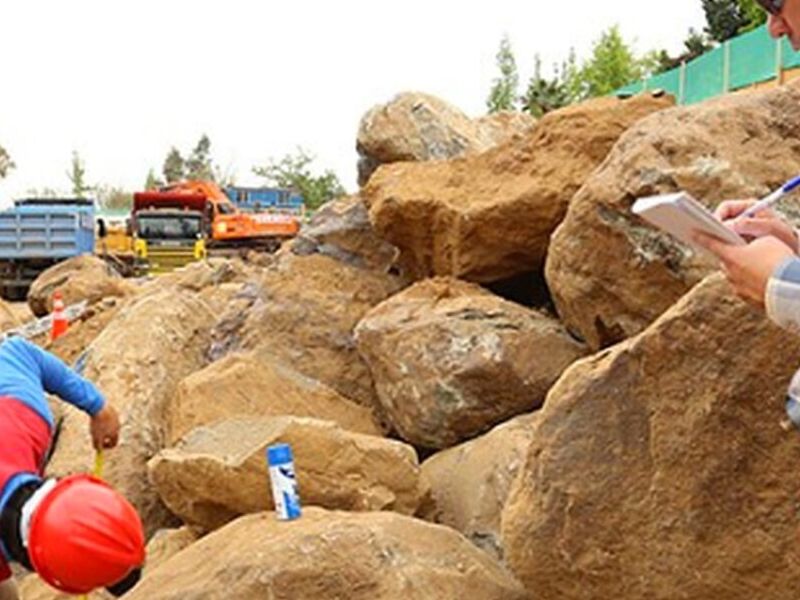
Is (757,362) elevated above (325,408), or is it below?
above

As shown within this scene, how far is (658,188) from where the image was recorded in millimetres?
3855

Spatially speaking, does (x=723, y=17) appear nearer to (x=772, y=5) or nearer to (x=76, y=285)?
(x=76, y=285)

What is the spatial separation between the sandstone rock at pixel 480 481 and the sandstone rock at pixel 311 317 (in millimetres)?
966

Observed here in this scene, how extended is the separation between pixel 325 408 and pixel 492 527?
4.16ft

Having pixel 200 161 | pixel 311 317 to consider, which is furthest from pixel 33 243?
pixel 200 161

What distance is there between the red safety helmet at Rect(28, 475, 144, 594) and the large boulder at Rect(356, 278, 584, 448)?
2230mm

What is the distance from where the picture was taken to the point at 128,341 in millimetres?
5918

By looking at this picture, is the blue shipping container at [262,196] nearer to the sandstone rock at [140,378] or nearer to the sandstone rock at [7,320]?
the sandstone rock at [7,320]

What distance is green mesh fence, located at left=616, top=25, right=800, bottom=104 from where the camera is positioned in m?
15.2

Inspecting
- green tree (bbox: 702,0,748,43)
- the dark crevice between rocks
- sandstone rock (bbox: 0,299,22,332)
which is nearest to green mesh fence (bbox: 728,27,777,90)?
sandstone rock (bbox: 0,299,22,332)

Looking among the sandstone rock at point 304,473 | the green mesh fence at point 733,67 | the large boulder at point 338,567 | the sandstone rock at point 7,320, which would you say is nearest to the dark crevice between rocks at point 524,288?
the sandstone rock at point 304,473

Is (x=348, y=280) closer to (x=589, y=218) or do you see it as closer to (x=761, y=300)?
(x=589, y=218)

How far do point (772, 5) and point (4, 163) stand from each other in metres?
47.7

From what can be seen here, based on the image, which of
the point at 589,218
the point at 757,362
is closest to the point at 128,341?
the point at 589,218
